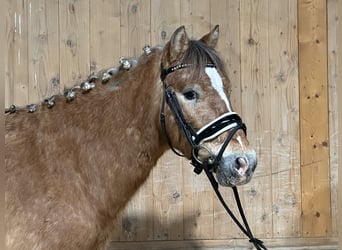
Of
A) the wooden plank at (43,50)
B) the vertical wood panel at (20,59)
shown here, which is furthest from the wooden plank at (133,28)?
the vertical wood panel at (20,59)

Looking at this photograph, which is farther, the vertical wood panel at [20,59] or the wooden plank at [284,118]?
the wooden plank at [284,118]

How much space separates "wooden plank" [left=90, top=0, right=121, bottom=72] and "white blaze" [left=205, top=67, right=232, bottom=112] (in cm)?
122

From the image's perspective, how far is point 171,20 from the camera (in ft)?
9.16

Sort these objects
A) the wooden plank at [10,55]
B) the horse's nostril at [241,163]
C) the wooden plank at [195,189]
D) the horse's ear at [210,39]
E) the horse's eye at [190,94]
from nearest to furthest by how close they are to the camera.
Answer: the horse's nostril at [241,163] → the horse's eye at [190,94] → the horse's ear at [210,39] → the wooden plank at [10,55] → the wooden plank at [195,189]

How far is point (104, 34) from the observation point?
276 cm

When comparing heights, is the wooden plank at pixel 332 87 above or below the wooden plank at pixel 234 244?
above

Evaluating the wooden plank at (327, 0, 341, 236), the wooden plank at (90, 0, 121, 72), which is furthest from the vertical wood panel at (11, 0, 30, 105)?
the wooden plank at (327, 0, 341, 236)

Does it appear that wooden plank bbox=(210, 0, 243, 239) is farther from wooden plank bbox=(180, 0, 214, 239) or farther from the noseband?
the noseband

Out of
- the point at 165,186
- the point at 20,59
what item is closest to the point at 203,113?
the point at 165,186

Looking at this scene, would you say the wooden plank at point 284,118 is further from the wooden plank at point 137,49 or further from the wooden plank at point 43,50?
the wooden plank at point 43,50

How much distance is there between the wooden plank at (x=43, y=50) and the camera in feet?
8.94

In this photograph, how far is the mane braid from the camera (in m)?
1.65

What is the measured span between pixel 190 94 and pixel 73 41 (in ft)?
4.36

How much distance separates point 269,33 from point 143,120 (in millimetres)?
1439
